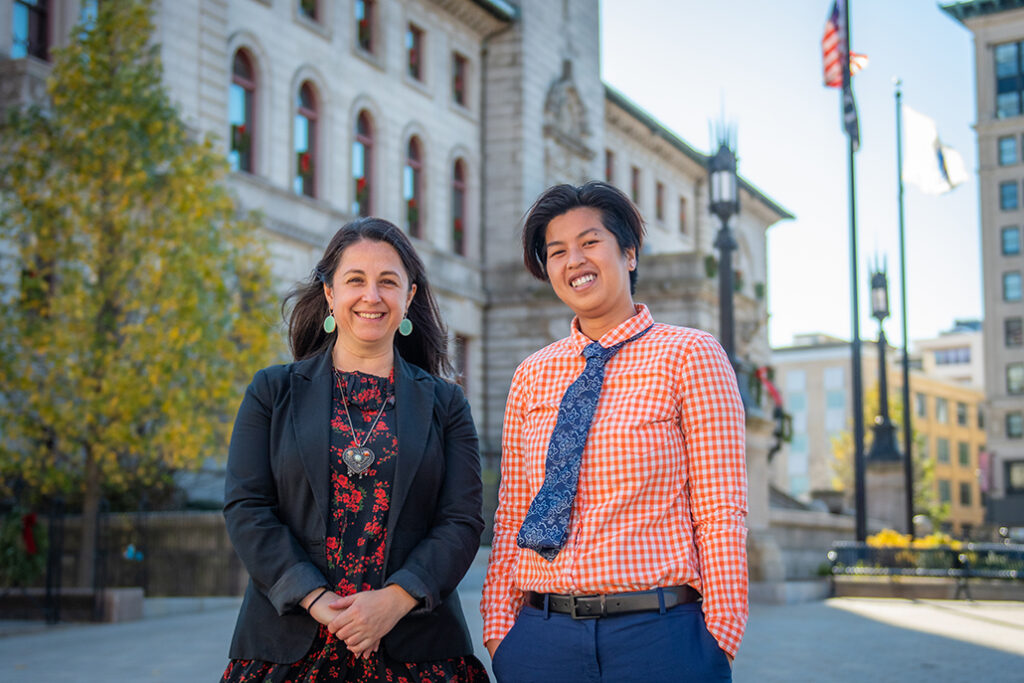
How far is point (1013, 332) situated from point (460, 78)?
54226mm

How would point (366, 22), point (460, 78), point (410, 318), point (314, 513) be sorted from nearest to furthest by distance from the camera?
point (314, 513) → point (410, 318) → point (366, 22) → point (460, 78)

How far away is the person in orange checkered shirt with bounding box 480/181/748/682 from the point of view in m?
3.38

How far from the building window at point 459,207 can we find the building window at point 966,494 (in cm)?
7546

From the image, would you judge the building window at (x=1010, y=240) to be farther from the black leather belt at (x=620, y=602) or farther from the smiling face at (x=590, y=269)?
the black leather belt at (x=620, y=602)

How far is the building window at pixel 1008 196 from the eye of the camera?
76938 mm

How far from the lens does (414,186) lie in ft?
104

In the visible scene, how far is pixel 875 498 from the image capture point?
31922mm

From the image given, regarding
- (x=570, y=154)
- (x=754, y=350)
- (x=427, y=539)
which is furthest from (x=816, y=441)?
(x=427, y=539)

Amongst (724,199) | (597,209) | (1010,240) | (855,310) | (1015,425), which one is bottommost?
(597,209)

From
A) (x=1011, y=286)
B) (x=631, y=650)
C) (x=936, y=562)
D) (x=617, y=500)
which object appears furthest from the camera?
(x=1011, y=286)

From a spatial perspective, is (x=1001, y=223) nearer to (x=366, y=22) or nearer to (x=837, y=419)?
(x=837, y=419)

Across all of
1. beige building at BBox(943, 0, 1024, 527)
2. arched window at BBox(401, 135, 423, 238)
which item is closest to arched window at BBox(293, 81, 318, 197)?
arched window at BBox(401, 135, 423, 238)

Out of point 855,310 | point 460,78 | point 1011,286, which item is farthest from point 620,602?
point 1011,286

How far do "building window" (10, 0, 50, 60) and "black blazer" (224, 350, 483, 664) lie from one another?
18708 millimetres
